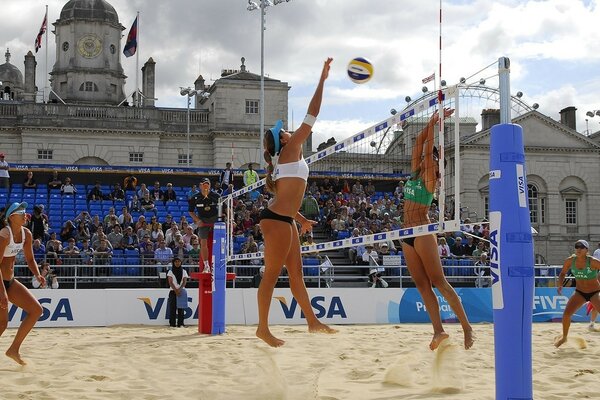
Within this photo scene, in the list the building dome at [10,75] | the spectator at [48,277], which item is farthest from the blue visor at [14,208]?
the building dome at [10,75]

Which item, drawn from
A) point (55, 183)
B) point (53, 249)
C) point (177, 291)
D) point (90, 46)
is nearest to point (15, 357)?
point (177, 291)

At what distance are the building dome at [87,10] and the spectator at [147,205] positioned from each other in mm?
32238

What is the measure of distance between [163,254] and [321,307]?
416 cm

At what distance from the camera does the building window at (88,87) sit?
48812 mm

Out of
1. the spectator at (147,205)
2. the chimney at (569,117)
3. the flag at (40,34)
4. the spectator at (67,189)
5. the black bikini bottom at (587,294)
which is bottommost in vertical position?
the black bikini bottom at (587,294)

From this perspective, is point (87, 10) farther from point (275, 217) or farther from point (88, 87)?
point (275, 217)

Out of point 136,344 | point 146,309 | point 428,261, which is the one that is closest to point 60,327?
point 146,309

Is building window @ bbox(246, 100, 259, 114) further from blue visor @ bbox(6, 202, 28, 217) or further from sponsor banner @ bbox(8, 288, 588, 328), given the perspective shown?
blue visor @ bbox(6, 202, 28, 217)

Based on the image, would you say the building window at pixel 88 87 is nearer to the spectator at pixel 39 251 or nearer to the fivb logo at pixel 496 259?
the spectator at pixel 39 251

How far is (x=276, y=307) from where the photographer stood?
14.4 m

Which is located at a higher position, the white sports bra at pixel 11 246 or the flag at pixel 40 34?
the flag at pixel 40 34

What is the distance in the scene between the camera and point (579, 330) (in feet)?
42.1

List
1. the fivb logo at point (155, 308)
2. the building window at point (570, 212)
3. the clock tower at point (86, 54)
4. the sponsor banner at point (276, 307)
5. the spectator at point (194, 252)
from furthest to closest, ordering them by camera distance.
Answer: the clock tower at point (86, 54) → the building window at point (570, 212) → the spectator at point (194, 252) → the fivb logo at point (155, 308) → the sponsor banner at point (276, 307)

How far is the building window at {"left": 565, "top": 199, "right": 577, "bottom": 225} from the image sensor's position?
43094mm
